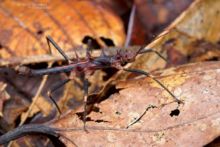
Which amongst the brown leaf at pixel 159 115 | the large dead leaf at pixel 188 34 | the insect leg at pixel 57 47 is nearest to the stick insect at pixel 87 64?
the insect leg at pixel 57 47

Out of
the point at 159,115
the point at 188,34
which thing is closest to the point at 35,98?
the point at 159,115

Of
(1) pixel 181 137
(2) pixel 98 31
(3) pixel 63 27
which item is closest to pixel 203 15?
(2) pixel 98 31

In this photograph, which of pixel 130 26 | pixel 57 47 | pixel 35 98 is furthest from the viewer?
pixel 130 26

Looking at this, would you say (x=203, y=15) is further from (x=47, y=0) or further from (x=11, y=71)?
(x=11, y=71)

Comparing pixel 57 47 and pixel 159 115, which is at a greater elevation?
pixel 57 47

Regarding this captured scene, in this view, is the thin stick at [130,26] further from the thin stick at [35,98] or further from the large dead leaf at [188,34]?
the thin stick at [35,98]

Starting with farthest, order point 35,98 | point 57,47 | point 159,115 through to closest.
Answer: point 57,47 → point 35,98 → point 159,115

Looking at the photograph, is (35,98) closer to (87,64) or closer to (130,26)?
(87,64)

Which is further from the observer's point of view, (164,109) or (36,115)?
(36,115)
